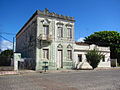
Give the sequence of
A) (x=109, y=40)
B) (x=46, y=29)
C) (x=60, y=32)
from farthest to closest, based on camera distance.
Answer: (x=109, y=40) → (x=60, y=32) → (x=46, y=29)

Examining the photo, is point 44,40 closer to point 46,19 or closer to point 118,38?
point 46,19

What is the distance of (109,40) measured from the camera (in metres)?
38.2

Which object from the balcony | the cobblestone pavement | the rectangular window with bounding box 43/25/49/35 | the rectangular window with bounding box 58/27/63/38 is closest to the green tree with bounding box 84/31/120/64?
the rectangular window with bounding box 58/27/63/38

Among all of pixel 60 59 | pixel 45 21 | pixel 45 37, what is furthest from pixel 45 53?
pixel 45 21

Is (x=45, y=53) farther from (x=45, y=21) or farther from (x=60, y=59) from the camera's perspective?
(x=45, y=21)

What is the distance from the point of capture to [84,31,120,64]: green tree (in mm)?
36844

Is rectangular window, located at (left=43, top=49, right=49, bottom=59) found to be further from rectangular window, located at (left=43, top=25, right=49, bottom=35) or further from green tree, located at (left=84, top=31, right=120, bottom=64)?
green tree, located at (left=84, top=31, right=120, bottom=64)

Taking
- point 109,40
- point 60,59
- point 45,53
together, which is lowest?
point 60,59

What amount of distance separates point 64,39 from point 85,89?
17.4 m

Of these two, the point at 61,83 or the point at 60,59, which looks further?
the point at 60,59

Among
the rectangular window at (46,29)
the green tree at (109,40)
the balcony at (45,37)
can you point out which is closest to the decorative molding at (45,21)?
the rectangular window at (46,29)

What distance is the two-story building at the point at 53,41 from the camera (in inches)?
912

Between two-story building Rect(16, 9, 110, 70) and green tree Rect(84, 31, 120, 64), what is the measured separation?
1377cm

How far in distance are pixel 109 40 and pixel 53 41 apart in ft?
63.1
